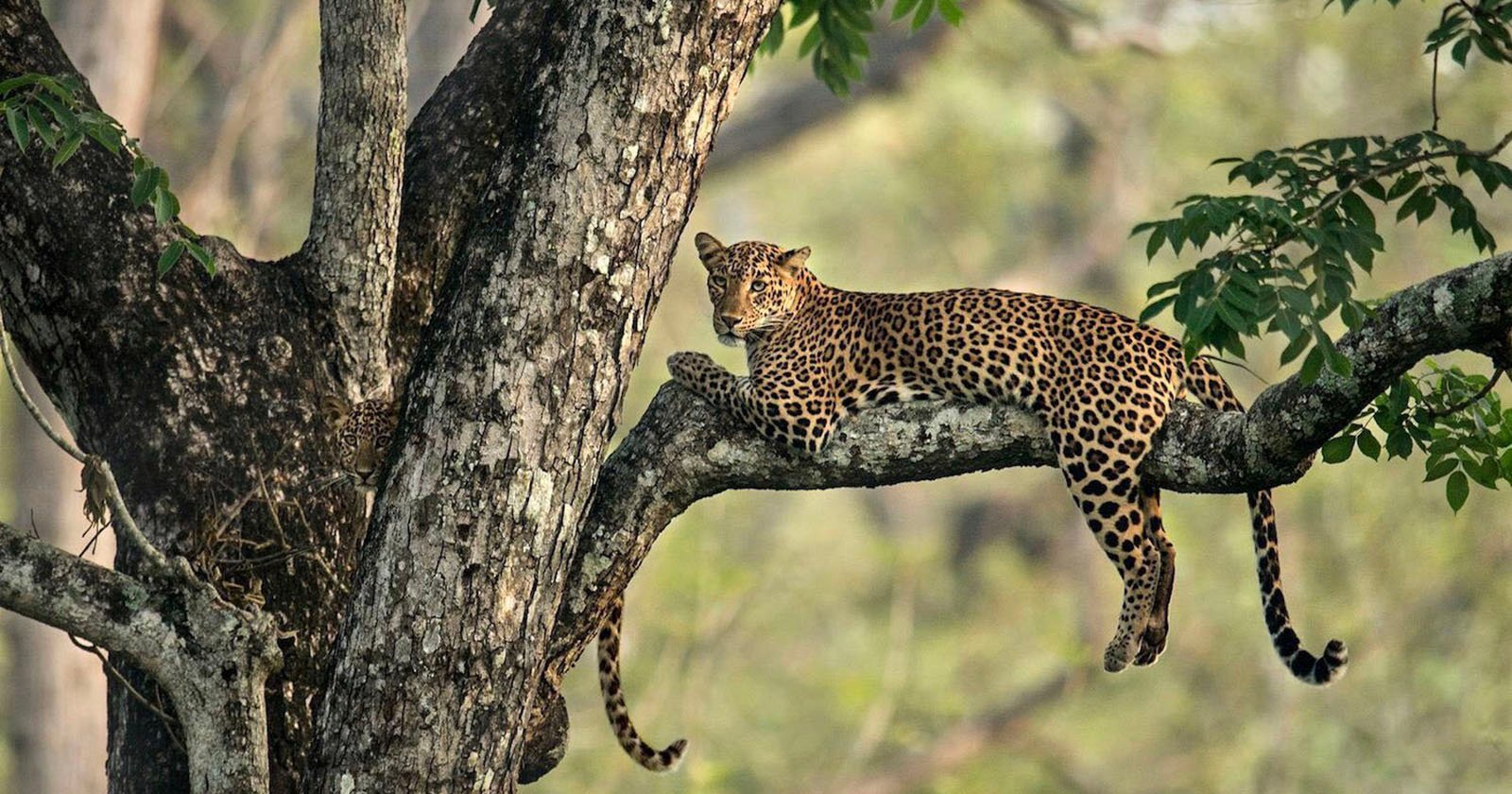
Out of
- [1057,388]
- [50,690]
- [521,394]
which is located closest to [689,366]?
[1057,388]

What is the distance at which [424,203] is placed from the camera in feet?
24.5

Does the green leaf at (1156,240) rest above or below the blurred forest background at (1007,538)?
below

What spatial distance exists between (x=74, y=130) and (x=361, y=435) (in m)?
1.55

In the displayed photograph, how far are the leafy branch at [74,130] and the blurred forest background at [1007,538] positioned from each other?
10526 millimetres

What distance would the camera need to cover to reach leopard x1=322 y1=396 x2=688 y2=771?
680 cm

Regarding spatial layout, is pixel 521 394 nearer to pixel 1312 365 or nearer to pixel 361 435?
pixel 361 435

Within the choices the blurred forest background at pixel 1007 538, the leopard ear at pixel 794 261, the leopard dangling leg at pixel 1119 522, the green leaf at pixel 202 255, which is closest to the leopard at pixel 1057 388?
the leopard dangling leg at pixel 1119 522

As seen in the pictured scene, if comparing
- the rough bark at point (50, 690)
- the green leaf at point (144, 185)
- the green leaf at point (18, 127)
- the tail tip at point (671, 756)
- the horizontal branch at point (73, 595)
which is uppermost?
the rough bark at point (50, 690)

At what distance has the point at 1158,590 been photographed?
7.15m

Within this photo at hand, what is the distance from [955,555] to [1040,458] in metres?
23.3

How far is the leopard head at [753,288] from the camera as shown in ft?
27.1

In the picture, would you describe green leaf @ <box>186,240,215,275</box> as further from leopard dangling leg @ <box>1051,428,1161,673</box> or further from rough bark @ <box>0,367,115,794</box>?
rough bark @ <box>0,367,115,794</box>

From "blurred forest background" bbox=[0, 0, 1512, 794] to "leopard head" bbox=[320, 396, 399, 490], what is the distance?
390 inches

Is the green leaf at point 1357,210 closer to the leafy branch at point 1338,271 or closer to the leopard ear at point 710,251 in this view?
the leafy branch at point 1338,271
